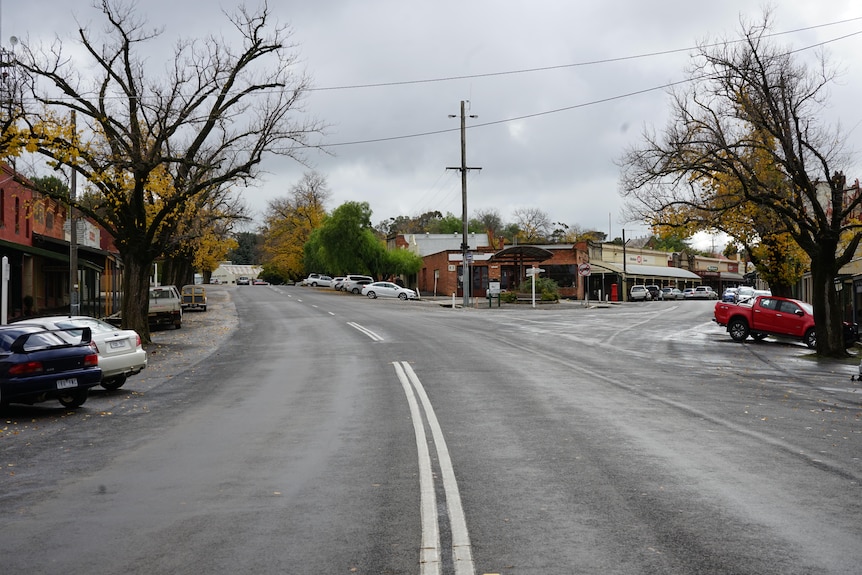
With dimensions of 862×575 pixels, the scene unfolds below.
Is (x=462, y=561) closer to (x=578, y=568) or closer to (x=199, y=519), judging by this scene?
(x=578, y=568)

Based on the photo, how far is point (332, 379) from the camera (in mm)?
17188

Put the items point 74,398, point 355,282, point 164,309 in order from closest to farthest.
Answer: point 74,398 < point 164,309 < point 355,282

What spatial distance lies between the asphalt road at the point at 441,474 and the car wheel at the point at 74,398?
0.33m

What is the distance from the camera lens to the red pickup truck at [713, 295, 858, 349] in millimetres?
28078

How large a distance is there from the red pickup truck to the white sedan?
112ft

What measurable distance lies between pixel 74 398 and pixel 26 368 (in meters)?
1.27

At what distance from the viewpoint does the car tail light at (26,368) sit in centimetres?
1328

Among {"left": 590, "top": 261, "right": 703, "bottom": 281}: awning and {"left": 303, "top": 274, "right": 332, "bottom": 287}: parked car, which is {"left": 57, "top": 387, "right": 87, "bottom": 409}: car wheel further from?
{"left": 303, "top": 274, "right": 332, "bottom": 287}: parked car

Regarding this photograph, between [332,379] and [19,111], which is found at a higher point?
[19,111]

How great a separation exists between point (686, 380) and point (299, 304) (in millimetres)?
36894

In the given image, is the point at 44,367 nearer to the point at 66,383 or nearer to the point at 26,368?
the point at 26,368

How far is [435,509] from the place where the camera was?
6.79 metres

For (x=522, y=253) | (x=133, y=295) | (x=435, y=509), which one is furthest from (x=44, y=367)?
(x=522, y=253)

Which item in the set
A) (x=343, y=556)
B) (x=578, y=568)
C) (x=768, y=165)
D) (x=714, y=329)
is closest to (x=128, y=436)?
(x=343, y=556)
